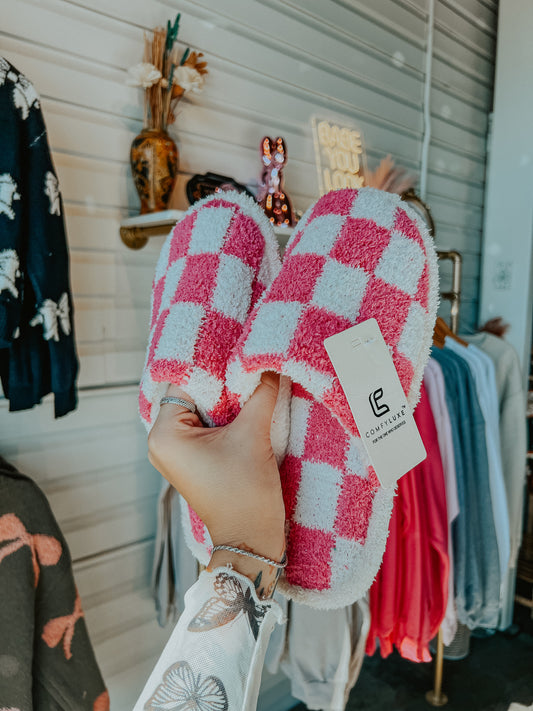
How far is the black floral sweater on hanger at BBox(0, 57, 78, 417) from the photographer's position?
92cm

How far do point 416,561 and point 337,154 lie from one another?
1467 millimetres

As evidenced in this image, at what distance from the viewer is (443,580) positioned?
1446mm

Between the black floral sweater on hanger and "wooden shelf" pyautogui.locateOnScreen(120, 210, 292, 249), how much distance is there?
9.5 inches

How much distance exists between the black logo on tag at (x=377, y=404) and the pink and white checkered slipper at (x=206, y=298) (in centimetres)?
16

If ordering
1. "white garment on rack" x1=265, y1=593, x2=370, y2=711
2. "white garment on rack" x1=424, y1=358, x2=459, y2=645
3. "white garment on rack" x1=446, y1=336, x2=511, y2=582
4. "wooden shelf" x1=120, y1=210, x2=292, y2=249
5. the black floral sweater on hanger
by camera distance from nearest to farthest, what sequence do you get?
the black floral sweater on hanger < "wooden shelf" x1=120, y1=210, x2=292, y2=249 < "white garment on rack" x1=265, y1=593, x2=370, y2=711 < "white garment on rack" x1=424, y1=358, x2=459, y2=645 < "white garment on rack" x1=446, y1=336, x2=511, y2=582

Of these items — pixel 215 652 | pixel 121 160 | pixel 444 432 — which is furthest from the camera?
pixel 444 432

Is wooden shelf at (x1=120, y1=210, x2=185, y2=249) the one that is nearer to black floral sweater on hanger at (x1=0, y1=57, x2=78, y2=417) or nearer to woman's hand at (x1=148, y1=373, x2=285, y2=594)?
black floral sweater on hanger at (x1=0, y1=57, x2=78, y2=417)

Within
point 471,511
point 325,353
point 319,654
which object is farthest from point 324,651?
point 325,353

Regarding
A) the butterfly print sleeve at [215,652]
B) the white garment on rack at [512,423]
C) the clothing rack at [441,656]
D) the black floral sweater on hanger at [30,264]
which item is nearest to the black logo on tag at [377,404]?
the butterfly print sleeve at [215,652]

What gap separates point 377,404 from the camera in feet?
1.71

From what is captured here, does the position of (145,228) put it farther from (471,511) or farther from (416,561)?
(471,511)

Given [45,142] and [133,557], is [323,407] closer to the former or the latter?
[45,142]

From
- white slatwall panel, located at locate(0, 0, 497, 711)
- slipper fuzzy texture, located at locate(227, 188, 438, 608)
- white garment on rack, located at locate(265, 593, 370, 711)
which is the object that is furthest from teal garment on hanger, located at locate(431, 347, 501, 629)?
slipper fuzzy texture, located at locate(227, 188, 438, 608)

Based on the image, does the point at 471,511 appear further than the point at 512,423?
No
